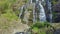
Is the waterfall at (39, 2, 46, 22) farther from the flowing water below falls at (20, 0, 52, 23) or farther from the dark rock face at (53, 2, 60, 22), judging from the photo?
the dark rock face at (53, 2, 60, 22)

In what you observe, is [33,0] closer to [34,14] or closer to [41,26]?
[34,14]

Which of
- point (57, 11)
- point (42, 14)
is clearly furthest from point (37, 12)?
point (57, 11)

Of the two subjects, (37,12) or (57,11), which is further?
(57,11)

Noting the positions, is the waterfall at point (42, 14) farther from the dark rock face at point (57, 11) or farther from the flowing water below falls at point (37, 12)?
the dark rock face at point (57, 11)

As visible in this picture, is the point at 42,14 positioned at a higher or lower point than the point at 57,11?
lower

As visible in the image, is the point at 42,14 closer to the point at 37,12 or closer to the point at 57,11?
the point at 37,12

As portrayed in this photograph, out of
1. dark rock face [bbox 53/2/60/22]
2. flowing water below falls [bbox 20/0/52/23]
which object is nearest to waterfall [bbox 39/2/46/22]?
flowing water below falls [bbox 20/0/52/23]

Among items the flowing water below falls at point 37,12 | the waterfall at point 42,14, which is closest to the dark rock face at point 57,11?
the flowing water below falls at point 37,12

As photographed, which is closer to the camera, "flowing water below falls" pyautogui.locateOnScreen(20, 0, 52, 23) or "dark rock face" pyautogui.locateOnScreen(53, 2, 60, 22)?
"flowing water below falls" pyautogui.locateOnScreen(20, 0, 52, 23)

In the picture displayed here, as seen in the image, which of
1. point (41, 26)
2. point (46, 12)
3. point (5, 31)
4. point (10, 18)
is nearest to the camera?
point (5, 31)

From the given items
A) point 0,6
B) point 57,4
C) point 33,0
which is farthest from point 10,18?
point 57,4

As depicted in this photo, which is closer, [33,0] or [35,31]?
[35,31]
